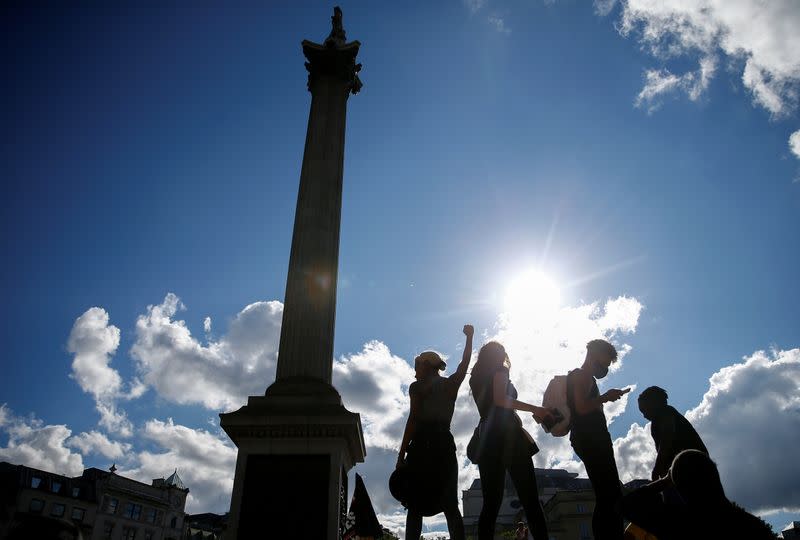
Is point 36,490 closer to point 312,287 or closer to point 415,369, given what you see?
point 312,287

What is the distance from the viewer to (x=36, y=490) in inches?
2061

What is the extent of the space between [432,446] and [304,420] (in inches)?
142

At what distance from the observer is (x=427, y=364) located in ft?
19.3

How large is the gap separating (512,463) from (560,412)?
29.9 inches

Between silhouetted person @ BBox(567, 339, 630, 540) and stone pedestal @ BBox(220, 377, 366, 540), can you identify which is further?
stone pedestal @ BBox(220, 377, 366, 540)

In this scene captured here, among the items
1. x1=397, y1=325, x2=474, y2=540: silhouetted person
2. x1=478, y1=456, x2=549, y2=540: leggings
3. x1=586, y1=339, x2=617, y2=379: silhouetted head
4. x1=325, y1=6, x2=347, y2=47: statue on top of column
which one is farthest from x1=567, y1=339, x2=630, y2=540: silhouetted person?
x1=325, y1=6, x2=347, y2=47: statue on top of column

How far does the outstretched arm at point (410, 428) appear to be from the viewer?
5.54m

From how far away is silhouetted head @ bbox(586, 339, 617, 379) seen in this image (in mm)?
5816

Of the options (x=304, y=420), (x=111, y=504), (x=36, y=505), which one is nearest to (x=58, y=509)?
(x=36, y=505)

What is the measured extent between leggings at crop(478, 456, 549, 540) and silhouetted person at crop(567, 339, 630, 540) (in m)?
0.53

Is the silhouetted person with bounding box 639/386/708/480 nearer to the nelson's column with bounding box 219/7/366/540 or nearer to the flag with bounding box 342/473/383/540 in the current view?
the nelson's column with bounding box 219/7/366/540

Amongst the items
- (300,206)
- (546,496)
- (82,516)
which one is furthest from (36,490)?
(546,496)

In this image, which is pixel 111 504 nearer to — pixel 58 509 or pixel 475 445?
pixel 58 509

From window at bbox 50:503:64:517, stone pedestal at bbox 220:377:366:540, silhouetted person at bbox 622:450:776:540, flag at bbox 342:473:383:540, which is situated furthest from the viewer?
window at bbox 50:503:64:517
